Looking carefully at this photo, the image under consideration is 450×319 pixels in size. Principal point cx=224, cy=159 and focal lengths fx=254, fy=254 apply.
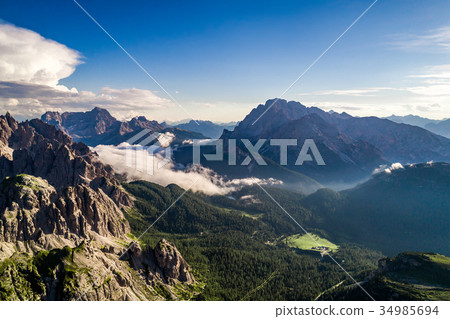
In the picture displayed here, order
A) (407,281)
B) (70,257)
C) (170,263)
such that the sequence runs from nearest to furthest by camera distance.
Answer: (70,257)
(170,263)
(407,281)

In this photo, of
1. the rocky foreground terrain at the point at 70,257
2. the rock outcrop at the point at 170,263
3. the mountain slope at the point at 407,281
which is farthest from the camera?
the rock outcrop at the point at 170,263

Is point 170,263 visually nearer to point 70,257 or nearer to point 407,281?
point 70,257

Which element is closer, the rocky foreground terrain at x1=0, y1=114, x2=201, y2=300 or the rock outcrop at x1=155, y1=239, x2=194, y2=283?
the rocky foreground terrain at x1=0, y1=114, x2=201, y2=300

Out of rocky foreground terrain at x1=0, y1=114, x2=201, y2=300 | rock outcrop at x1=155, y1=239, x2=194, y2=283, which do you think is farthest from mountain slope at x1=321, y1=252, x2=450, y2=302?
rocky foreground terrain at x1=0, y1=114, x2=201, y2=300

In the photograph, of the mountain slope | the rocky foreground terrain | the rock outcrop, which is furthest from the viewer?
the rock outcrop

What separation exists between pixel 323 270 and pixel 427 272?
206 ft

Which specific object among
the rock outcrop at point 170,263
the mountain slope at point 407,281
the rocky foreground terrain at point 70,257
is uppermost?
the rocky foreground terrain at point 70,257

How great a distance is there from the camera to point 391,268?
467 feet

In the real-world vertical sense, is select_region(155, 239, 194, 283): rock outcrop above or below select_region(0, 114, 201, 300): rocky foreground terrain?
below

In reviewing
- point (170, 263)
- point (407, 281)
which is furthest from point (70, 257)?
point (407, 281)

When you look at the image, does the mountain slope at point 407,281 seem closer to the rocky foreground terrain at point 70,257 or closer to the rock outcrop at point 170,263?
the rock outcrop at point 170,263

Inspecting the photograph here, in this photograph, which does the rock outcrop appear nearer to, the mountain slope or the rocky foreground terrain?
the rocky foreground terrain

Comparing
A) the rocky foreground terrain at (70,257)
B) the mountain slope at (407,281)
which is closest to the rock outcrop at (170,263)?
the rocky foreground terrain at (70,257)
